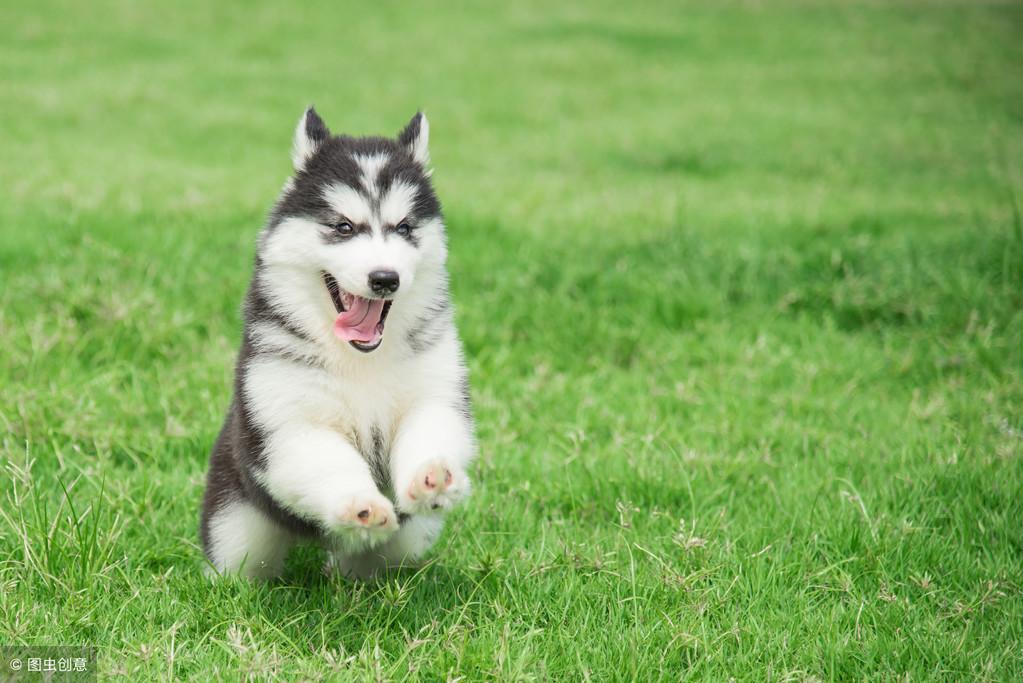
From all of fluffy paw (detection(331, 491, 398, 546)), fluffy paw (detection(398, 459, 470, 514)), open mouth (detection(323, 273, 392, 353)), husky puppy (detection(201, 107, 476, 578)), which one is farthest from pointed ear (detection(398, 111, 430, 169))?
fluffy paw (detection(331, 491, 398, 546))

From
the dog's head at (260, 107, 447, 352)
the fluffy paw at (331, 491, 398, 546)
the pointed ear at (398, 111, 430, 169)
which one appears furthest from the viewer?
the pointed ear at (398, 111, 430, 169)

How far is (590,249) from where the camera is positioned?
27.2ft

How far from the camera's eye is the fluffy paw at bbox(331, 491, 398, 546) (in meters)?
3.15

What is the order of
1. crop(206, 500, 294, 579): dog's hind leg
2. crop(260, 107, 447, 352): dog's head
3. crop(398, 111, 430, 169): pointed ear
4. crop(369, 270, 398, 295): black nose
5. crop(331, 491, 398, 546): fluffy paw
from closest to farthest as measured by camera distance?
crop(331, 491, 398, 546): fluffy paw < crop(369, 270, 398, 295): black nose < crop(260, 107, 447, 352): dog's head < crop(206, 500, 294, 579): dog's hind leg < crop(398, 111, 430, 169): pointed ear

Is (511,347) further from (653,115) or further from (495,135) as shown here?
(653,115)

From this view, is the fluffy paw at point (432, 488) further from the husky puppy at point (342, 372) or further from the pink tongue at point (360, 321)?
the pink tongue at point (360, 321)

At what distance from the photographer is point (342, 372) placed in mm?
3645

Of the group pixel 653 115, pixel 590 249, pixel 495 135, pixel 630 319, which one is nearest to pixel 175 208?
pixel 590 249

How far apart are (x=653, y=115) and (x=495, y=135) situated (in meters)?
2.76

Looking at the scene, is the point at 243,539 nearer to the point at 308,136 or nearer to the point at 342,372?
the point at 342,372

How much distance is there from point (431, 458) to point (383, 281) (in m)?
0.63

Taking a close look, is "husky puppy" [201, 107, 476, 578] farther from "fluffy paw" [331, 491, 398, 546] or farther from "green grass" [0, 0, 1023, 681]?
"green grass" [0, 0, 1023, 681]

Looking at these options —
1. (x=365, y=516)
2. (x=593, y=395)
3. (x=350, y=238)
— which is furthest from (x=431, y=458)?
(x=593, y=395)

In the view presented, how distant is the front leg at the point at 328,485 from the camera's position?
10.4 ft
